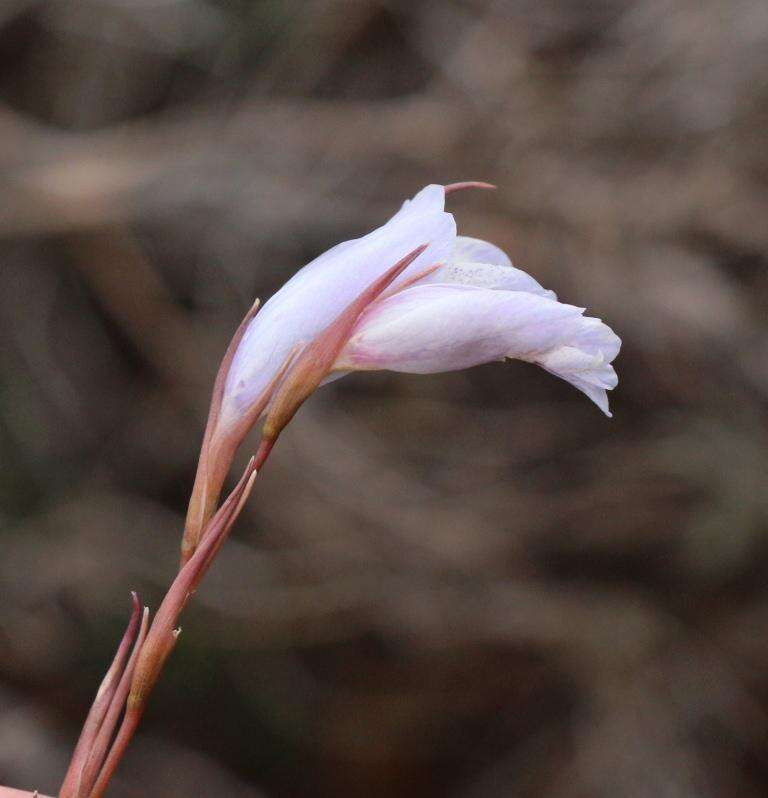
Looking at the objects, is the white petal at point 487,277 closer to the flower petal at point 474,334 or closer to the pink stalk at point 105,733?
the flower petal at point 474,334

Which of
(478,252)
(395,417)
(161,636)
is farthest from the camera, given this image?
(395,417)

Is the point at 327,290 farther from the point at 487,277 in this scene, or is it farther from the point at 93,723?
the point at 93,723

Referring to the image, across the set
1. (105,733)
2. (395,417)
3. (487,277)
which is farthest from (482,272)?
(395,417)

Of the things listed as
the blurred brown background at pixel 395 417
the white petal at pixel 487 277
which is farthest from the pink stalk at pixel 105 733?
the blurred brown background at pixel 395 417

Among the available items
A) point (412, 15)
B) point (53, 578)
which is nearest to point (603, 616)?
point (53, 578)

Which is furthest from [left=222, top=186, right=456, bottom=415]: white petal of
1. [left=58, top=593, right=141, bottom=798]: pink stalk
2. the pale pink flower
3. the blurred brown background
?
the blurred brown background
